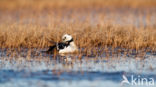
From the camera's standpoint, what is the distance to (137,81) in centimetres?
802

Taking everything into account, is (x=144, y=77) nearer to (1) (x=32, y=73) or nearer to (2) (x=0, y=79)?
(1) (x=32, y=73)

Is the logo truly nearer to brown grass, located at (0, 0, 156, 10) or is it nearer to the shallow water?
the shallow water

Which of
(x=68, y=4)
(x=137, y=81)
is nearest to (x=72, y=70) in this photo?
(x=137, y=81)

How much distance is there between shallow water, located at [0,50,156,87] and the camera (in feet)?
25.8

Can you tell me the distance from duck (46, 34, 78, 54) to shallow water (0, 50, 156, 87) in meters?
0.57

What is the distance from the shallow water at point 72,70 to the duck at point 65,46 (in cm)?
57

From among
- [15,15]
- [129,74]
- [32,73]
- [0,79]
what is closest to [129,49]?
[129,74]

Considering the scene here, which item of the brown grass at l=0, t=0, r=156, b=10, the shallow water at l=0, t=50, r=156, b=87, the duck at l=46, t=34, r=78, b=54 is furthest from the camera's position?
the brown grass at l=0, t=0, r=156, b=10

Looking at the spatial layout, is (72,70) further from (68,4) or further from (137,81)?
(68,4)

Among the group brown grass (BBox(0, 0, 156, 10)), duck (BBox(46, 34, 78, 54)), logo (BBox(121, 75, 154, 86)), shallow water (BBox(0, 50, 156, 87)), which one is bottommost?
logo (BBox(121, 75, 154, 86))

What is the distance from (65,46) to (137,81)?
A: 4243 millimetres

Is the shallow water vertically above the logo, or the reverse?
the shallow water

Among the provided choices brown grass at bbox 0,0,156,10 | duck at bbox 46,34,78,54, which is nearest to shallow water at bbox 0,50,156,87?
duck at bbox 46,34,78,54

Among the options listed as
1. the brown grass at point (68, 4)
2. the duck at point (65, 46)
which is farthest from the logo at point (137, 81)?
the brown grass at point (68, 4)
